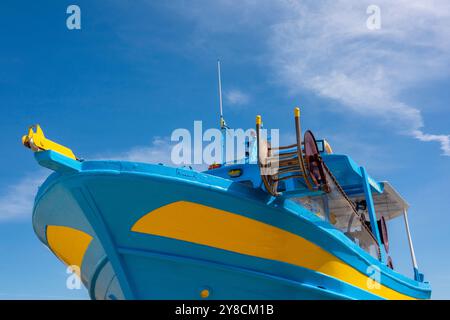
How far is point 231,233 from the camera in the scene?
25.1 ft

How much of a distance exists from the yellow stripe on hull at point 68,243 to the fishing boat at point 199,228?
41 mm

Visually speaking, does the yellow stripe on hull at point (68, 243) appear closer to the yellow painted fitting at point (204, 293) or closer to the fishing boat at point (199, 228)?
the fishing boat at point (199, 228)

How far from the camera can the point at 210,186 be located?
7.40 metres

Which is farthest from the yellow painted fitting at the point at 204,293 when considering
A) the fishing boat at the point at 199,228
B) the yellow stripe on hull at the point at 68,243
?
the yellow stripe on hull at the point at 68,243

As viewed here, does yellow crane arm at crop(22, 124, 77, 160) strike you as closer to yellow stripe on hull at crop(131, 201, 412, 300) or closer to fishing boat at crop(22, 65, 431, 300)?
fishing boat at crop(22, 65, 431, 300)

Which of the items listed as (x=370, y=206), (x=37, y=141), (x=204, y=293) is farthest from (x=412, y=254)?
(x=37, y=141)

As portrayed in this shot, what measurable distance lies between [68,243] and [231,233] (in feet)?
10.1

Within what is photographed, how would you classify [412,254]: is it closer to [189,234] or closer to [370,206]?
[370,206]

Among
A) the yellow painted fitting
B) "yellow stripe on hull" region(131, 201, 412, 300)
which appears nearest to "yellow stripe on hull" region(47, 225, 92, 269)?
"yellow stripe on hull" region(131, 201, 412, 300)

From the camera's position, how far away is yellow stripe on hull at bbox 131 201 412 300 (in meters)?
7.50

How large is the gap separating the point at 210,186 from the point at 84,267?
3087mm
